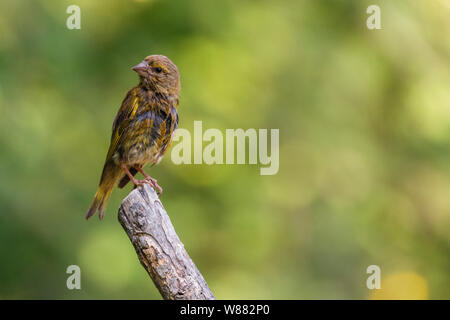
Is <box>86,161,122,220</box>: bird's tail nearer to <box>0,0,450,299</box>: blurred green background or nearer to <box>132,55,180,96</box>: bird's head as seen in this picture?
<box>132,55,180,96</box>: bird's head

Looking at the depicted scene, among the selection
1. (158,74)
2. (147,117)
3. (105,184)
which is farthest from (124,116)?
(105,184)

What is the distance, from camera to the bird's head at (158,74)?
4.58 metres

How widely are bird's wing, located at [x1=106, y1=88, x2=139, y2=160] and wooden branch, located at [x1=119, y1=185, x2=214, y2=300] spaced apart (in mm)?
1263

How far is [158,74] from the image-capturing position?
459 cm

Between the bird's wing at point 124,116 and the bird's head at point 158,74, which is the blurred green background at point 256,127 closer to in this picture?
the bird's wing at point 124,116

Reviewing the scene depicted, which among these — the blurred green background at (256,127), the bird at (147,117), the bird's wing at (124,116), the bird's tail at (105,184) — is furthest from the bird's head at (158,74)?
the blurred green background at (256,127)

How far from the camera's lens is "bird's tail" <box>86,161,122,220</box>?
4883mm

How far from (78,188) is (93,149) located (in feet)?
1.89

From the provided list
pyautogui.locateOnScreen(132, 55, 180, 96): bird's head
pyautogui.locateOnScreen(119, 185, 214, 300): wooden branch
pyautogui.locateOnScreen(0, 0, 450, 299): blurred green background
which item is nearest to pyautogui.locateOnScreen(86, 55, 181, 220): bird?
pyautogui.locateOnScreen(132, 55, 180, 96): bird's head

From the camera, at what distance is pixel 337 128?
305 inches

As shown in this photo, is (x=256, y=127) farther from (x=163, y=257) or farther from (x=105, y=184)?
(x=163, y=257)

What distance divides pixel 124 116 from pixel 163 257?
1.57 meters

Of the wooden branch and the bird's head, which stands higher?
the bird's head

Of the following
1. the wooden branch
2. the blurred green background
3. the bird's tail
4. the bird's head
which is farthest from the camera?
the blurred green background
